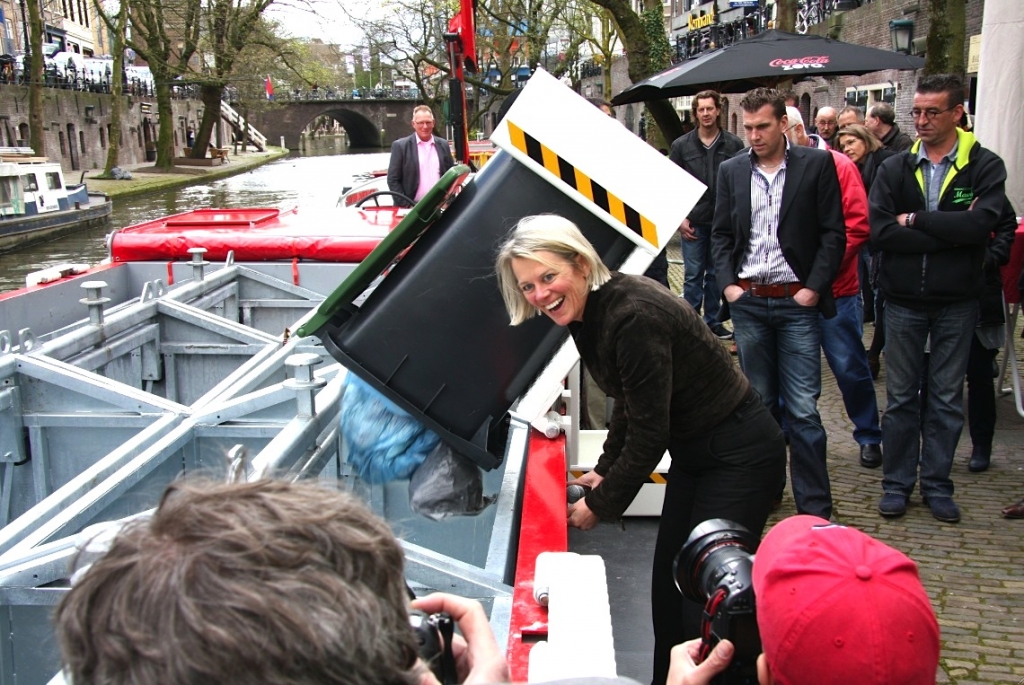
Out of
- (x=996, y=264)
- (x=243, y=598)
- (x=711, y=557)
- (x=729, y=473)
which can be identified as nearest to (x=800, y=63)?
(x=996, y=264)

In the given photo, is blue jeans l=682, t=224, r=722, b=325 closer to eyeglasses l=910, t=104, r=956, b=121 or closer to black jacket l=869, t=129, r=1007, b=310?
black jacket l=869, t=129, r=1007, b=310

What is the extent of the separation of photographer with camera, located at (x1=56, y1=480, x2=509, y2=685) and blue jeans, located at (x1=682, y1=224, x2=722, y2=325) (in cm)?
698

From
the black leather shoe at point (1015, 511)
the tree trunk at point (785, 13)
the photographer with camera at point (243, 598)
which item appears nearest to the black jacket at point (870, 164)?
the black leather shoe at point (1015, 511)

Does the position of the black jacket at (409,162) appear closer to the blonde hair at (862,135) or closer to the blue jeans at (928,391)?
the blonde hair at (862,135)

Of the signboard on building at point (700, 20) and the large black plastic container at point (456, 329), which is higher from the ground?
the signboard on building at point (700, 20)

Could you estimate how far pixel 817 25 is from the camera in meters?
26.4

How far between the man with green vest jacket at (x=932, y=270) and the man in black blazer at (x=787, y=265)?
342 millimetres

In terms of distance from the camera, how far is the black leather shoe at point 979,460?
5273 mm

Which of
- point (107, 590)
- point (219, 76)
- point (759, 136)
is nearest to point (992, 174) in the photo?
point (759, 136)

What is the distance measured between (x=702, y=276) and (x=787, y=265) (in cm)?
354

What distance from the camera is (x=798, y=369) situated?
4512mm

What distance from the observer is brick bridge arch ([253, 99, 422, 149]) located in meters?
83.4

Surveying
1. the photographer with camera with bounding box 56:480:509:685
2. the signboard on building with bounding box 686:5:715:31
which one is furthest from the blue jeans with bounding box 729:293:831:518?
the signboard on building with bounding box 686:5:715:31

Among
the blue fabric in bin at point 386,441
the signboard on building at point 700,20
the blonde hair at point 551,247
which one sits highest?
the signboard on building at point 700,20
